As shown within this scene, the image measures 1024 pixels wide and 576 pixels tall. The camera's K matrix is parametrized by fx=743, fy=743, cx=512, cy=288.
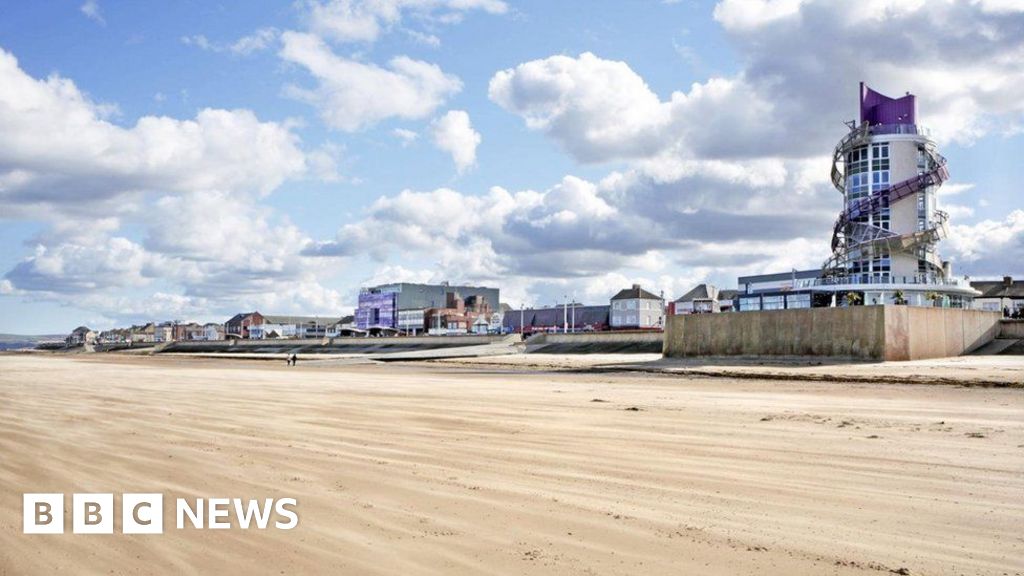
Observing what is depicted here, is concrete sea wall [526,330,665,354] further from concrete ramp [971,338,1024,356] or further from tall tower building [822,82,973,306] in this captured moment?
concrete ramp [971,338,1024,356]

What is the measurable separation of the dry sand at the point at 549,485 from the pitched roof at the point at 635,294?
4575 inches

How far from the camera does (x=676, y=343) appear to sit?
4112 cm

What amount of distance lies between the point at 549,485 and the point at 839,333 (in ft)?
97.9

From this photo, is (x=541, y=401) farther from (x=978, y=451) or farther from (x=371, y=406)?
(x=978, y=451)

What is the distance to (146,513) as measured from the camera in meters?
6.29

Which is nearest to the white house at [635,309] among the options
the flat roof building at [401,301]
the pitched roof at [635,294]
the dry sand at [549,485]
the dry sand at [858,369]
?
the pitched roof at [635,294]

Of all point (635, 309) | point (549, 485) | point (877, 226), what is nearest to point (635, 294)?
point (635, 309)

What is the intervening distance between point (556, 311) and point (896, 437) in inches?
5126

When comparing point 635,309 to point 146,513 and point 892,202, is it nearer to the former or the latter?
point 892,202

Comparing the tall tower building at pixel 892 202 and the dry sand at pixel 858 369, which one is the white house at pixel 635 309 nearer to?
the tall tower building at pixel 892 202

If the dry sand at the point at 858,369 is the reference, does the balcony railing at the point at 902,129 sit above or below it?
above

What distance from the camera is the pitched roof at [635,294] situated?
130m

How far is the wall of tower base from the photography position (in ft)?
107

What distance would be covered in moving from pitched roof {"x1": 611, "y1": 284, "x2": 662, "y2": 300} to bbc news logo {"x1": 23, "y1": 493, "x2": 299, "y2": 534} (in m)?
125
